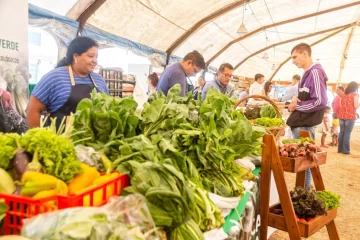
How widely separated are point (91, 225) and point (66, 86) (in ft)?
5.82

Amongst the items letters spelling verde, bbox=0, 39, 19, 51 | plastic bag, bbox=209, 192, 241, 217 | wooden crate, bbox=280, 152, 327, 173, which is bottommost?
wooden crate, bbox=280, 152, 327, 173

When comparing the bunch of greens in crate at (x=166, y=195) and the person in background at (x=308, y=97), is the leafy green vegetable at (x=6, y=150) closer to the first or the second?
the bunch of greens in crate at (x=166, y=195)

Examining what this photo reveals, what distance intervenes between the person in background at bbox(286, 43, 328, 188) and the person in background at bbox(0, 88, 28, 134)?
2700 mm

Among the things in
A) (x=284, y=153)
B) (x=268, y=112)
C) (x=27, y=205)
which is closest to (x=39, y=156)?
(x=27, y=205)

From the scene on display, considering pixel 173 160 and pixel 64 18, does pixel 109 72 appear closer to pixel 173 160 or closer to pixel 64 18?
pixel 64 18

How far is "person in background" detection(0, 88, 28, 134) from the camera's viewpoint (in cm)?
293

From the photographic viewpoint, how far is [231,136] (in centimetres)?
182

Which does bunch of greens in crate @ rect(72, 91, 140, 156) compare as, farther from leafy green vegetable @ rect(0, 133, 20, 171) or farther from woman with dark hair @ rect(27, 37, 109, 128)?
woman with dark hair @ rect(27, 37, 109, 128)

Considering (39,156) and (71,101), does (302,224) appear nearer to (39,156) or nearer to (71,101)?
(71,101)

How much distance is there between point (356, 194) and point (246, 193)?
3.77 m

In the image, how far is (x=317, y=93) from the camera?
3438mm

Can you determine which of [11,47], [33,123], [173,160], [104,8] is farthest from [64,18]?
[173,160]

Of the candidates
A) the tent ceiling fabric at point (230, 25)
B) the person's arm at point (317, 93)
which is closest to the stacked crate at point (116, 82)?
the tent ceiling fabric at point (230, 25)

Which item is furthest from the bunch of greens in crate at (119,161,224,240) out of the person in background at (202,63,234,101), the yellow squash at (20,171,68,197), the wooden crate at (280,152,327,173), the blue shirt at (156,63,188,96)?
the person in background at (202,63,234,101)
